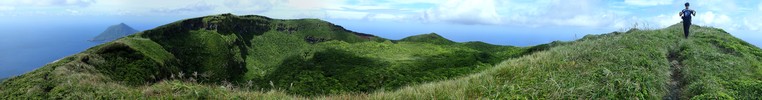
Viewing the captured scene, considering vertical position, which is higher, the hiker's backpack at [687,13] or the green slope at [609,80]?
the hiker's backpack at [687,13]

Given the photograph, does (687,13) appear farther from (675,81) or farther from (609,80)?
(609,80)

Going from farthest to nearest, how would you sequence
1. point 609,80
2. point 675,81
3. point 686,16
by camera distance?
1. point 686,16
2. point 675,81
3. point 609,80

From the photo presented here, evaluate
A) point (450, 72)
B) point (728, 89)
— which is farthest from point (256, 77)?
point (728, 89)

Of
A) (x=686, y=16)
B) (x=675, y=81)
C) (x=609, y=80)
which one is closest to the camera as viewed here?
(x=609, y=80)

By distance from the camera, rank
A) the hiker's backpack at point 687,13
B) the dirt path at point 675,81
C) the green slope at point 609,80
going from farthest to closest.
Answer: the hiker's backpack at point 687,13, the dirt path at point 675,81, the green slope at point 609,80

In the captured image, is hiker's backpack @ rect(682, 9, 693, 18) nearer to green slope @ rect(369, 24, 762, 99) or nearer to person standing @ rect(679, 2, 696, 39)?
person standing @ rect(679, 2, 696, 39)

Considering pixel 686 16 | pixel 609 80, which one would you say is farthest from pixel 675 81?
pixel 686 16

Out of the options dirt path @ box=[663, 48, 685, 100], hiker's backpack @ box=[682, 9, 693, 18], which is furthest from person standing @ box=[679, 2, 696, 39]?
dirt path @ box=[663, 48, 685, 100]

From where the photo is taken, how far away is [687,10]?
1134 inches

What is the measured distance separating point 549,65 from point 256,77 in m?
171

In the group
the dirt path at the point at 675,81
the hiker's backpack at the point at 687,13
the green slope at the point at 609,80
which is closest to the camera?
the green slope at the point at 609,80

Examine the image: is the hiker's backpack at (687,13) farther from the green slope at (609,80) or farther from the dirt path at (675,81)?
the green slope at (609,80)

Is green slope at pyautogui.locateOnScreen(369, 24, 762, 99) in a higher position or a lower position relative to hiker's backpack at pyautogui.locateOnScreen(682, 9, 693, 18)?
lower

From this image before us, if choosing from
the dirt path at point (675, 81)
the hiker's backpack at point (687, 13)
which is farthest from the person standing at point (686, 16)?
the dirt path at point (675, 81)
